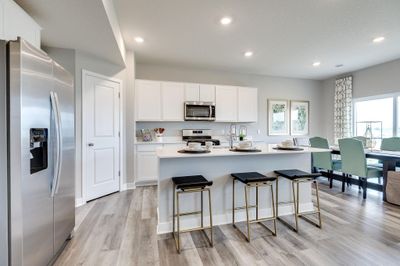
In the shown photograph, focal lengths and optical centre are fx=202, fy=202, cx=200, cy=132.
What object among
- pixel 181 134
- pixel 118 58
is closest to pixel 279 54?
pixel 181 134

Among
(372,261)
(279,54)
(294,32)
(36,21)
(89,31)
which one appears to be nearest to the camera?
(372,261)

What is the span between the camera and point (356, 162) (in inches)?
138

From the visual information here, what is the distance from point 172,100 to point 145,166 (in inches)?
61.7

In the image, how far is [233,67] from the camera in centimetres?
500

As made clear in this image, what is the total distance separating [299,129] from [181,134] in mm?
3646

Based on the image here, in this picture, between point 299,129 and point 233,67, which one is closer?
point 233,67

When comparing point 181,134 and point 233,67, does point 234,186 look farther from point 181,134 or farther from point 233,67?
point 233,67

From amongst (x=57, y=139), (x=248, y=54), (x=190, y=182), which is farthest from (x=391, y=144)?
(x=57, y=139)

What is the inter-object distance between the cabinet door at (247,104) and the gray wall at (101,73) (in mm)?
2610

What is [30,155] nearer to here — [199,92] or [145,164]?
[145,164]

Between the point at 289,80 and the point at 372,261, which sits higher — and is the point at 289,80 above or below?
above

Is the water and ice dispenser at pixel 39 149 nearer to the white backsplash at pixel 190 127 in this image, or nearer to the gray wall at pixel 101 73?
the gray wall at pixel 101 73

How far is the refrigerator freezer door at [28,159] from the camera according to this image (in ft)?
4.26

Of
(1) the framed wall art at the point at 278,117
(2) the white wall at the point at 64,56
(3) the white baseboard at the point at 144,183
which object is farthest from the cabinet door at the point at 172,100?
(1) the framed wall art at the point at 278,117
